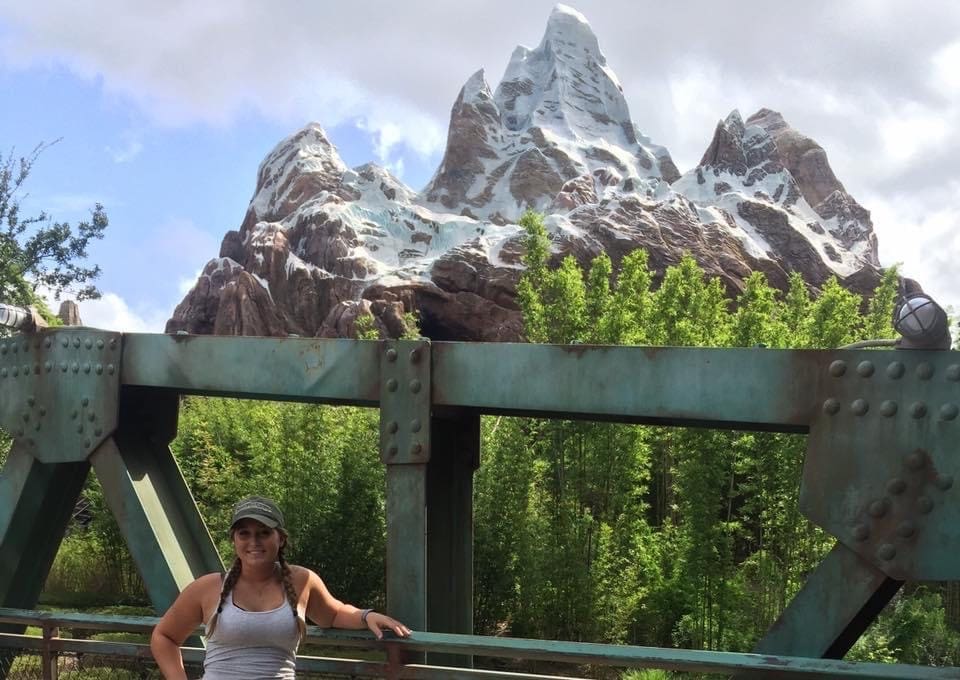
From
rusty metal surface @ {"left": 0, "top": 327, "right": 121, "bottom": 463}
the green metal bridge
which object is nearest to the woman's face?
the green metal bridge

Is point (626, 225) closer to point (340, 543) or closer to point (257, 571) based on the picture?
point (340, 543)

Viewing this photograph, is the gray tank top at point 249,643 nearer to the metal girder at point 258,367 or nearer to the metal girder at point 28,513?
the metal girder at point 258,367

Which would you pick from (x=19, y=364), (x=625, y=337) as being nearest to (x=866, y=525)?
(x=19, y=364)

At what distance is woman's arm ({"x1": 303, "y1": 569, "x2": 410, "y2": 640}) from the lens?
236cm

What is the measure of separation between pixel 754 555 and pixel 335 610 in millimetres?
11309

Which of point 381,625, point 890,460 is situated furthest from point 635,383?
point 381,625

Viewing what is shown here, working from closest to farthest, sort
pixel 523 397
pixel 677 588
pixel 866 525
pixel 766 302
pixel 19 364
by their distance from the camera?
pixel 866 525, pixel 523 397, pixel 19 364, pixel 677 588, pixel 766 302

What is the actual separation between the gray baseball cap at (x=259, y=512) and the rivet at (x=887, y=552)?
152cm

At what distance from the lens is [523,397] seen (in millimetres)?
2697

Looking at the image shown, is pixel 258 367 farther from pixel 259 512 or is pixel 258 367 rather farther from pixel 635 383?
pixel 635 383

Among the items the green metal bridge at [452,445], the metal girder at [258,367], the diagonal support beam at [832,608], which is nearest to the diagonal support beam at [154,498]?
the green metal bridge at [452,445]

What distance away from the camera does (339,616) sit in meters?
2.42

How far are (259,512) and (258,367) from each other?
0.98m

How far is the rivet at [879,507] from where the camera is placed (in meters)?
2.30
